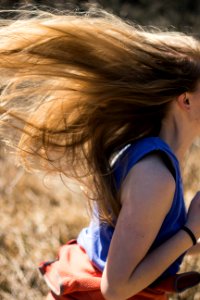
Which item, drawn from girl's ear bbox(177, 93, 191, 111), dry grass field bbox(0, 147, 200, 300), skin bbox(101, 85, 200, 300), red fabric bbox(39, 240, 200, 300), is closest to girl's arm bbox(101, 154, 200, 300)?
skin bbox(101, 85, 200, 300)

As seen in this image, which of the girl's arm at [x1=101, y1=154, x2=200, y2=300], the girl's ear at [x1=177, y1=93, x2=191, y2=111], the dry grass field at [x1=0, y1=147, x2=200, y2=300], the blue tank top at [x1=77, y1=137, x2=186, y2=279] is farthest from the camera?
the dry grass field at [x1=0, y1=147, x2=200, y2=300]

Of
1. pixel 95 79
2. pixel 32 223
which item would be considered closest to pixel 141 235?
pixel 95 79

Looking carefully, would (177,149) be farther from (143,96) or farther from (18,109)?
(18,109)

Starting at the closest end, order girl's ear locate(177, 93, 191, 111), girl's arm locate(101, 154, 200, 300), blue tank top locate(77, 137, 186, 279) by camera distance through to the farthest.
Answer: girl's arm locate(101, 154, 200, 300), blue tank top locate(77, 137, 186, 279), girl's ear locate(177, 93, 191, 111)

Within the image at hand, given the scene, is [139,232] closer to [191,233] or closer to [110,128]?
[191,233]

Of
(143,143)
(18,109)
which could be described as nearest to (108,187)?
(143,143)

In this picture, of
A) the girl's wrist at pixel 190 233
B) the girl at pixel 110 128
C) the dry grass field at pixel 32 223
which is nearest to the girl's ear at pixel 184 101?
the girl at pixel 110 128

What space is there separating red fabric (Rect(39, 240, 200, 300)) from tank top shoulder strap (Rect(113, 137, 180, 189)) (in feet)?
0.98

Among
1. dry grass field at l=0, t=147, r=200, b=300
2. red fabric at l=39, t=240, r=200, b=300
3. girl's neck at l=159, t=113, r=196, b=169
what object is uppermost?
girl's neck at l=159, t=113, r=196, b=169

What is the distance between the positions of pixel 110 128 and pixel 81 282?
49 centimetres

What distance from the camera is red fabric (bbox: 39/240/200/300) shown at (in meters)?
2.31

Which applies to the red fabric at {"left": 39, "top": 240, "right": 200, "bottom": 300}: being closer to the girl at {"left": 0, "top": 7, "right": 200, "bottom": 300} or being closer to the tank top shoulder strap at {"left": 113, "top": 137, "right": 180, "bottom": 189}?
the girl at {"left": 0, "top": 7, "right": 200, "bottom": 300}

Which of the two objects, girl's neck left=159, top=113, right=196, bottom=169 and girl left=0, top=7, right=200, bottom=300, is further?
girl's neck left=159, top=113, right=196, bottom=169

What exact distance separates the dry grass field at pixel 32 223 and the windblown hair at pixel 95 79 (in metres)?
0.89
